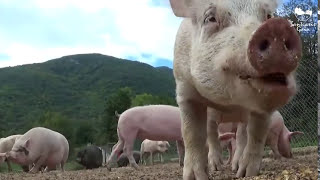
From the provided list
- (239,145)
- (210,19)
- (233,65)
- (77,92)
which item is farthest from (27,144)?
(77,92)

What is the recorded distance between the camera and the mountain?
185 ft

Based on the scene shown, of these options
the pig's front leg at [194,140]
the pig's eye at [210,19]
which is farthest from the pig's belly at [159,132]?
the pig's eye at [210,19]

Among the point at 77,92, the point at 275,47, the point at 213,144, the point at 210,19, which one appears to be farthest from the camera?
the point at 77,92

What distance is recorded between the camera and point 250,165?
3713mm

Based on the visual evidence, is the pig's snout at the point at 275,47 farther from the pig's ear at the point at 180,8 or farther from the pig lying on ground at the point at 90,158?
the pig lying on ground at the point at 90,158

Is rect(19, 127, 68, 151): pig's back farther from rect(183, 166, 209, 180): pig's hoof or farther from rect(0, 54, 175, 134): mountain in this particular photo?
rect(0, 54, 175, 134): mountain

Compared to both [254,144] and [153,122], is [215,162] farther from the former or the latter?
[153,122]

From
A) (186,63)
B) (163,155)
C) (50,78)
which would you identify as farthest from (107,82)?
(186,63)

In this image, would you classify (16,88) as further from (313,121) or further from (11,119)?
(313,121)

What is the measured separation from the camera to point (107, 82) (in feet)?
227

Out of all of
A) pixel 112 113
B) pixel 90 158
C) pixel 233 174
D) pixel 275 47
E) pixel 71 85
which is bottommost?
pixel 233 174

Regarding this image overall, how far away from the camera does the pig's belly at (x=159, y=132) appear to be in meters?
9.26

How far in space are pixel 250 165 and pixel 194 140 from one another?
1.52 feet

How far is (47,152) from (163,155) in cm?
809
